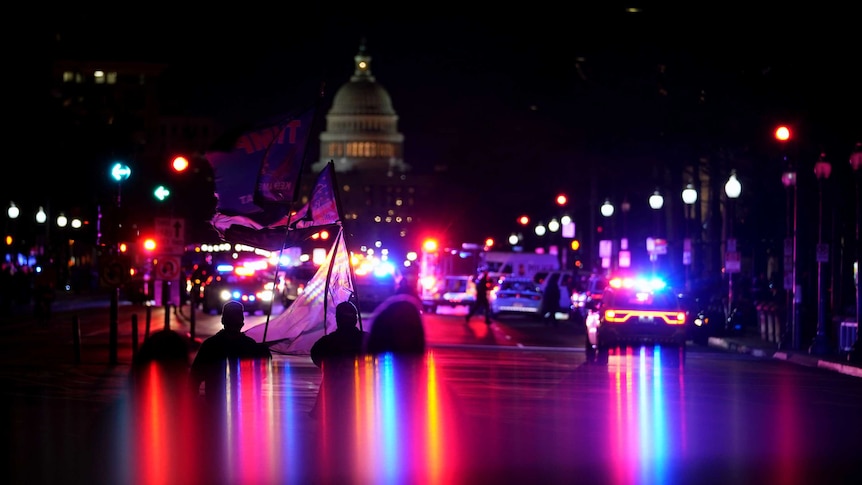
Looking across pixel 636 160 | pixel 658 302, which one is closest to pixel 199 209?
pixel 636 160

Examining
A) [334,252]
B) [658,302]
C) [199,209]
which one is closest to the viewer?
[334,252]

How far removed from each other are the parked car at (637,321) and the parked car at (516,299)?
22157 millimetres

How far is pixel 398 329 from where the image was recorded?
15.5 meters

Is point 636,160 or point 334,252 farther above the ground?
point 636,160

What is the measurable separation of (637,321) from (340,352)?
19.7 m

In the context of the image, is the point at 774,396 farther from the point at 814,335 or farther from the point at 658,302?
the point at 814,335

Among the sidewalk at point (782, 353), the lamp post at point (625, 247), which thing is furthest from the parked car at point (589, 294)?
the lamp post at point (625, 247)

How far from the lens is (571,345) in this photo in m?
38.5

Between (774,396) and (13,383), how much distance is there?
417 inches

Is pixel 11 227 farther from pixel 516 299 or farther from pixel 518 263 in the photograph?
pixel 516 299

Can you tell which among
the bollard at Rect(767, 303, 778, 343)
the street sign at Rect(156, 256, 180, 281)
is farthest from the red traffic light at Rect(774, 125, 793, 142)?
the street sign at Rect(156, 256, 180, 281)

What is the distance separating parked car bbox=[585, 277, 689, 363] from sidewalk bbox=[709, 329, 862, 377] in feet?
8.05

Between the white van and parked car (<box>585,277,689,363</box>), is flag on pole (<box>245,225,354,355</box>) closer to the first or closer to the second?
parked car (<box>585,277,689,363</box>)

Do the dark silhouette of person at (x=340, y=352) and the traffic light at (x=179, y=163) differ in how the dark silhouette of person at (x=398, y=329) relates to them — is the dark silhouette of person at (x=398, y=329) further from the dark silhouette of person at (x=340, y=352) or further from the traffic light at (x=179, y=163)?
the traffic light at (x=179, y=163)
